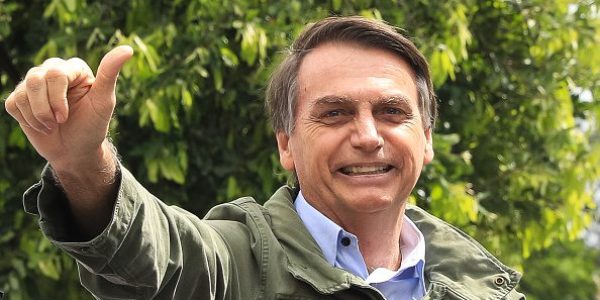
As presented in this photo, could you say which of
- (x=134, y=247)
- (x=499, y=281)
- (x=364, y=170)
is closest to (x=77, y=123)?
(x=134, y=247)

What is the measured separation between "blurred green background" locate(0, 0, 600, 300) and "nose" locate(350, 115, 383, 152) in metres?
2.76

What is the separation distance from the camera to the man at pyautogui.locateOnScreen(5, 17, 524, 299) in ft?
7.30

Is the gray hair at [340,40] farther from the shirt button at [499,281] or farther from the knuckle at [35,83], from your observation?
the knuckle at [35,83]

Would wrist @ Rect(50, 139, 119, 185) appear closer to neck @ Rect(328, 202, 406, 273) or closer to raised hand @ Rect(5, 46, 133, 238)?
raised hand @ Rect(5, 46, 133, 238)

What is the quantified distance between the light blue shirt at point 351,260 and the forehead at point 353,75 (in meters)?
0.26

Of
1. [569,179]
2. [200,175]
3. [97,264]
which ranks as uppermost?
[97,264]

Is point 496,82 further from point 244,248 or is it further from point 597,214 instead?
point 244,248

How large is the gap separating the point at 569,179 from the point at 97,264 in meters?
4.80

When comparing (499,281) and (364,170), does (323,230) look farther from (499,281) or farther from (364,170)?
(499,281)

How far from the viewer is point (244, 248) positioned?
266 cm

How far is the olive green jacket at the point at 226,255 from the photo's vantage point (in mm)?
2242

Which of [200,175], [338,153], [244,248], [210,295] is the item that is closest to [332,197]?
[338,153]

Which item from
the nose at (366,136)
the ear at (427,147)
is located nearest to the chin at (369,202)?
the nose at (366,136)

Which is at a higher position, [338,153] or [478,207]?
[338,153]
